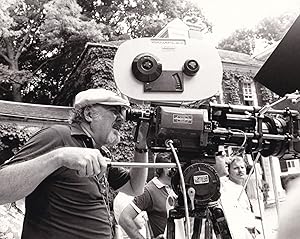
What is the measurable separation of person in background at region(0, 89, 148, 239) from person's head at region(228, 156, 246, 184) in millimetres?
1537

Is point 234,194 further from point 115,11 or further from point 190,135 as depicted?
point 115,11

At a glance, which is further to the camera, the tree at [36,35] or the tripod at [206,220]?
the tree at [36,35]

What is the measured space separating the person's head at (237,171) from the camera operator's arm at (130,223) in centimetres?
102

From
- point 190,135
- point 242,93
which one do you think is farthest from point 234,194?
Answer: point 242,93

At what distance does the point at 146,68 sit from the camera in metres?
1.74

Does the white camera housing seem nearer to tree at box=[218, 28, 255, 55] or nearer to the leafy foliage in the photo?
the leafy foliage

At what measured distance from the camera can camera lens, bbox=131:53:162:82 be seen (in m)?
1.74

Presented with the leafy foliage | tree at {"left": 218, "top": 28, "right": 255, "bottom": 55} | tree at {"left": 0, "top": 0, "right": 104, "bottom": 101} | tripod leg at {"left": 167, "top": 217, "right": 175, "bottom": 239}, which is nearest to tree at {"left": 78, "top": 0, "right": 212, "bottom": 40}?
tree at {"left": 0, "top": 0, "right": 104, "bottom": 101}

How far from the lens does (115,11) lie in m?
19.2

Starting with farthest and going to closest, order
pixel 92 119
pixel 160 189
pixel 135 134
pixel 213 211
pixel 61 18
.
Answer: pixel 61 18 < pixel 160 189 < pixel 92 119 < pixel 135 134 < pixel 213 211

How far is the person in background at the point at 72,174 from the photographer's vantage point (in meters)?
1.50

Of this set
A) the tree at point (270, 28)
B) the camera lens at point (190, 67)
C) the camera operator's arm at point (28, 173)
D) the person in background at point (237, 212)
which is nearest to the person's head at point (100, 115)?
the camera lens at point (190, 67)

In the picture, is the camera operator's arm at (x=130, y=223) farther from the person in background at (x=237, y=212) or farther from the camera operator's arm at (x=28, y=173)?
the camera operator's arm at (x=28, y=173)

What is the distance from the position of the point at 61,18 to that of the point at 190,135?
15.5 metres
